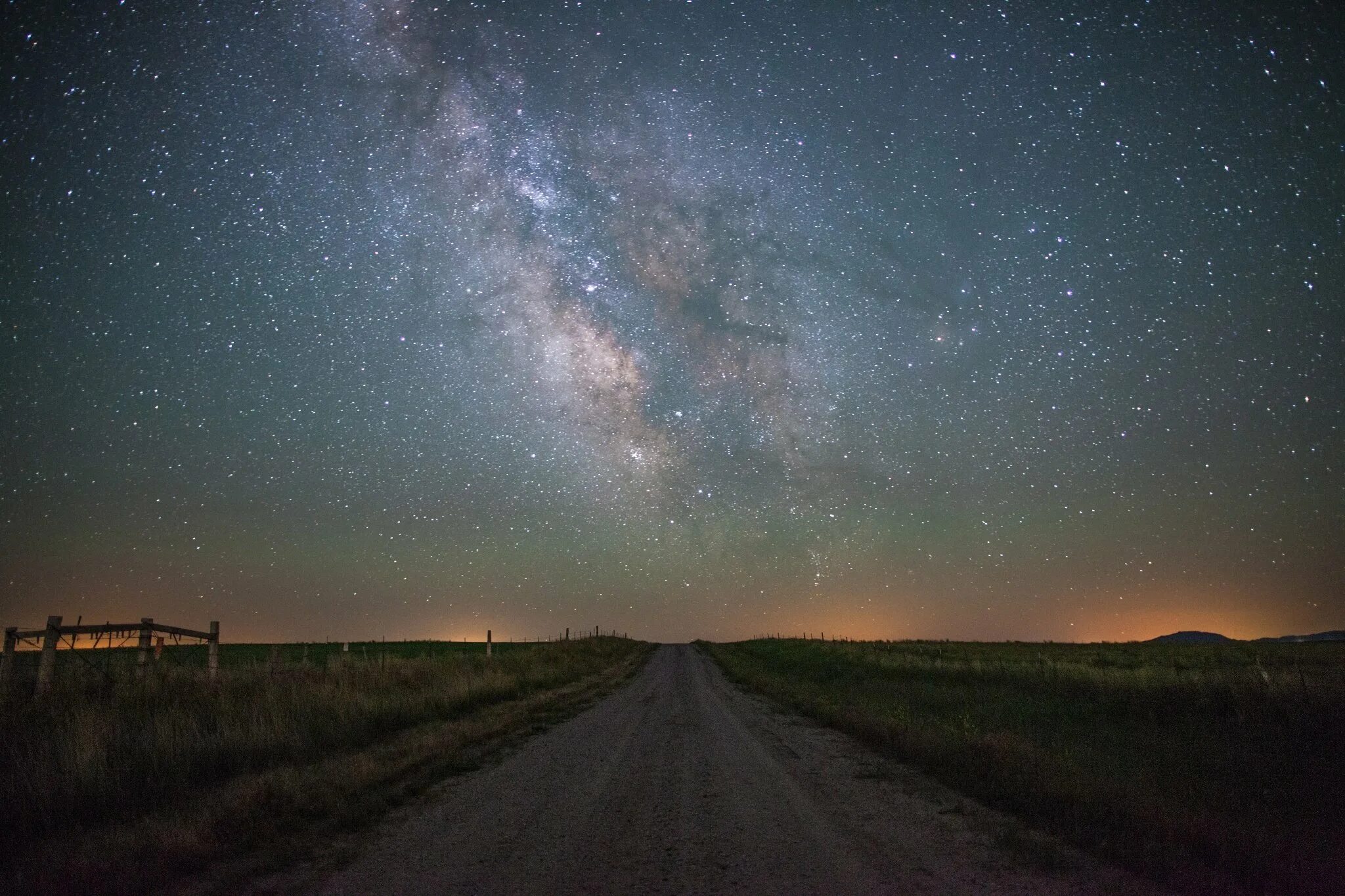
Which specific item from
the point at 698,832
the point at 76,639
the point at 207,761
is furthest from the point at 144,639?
the point at 698,832

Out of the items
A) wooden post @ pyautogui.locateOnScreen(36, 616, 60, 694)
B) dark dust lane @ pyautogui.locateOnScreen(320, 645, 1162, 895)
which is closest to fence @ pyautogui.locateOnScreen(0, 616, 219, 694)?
wooden post @ pyautogui.locateOnScreen(36, 616, 60, 694)

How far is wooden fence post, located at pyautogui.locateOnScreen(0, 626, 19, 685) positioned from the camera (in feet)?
53.6

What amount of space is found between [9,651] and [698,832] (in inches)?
787

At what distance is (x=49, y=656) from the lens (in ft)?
52.0

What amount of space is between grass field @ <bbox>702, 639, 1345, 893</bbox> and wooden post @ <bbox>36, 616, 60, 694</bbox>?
56.1 feet

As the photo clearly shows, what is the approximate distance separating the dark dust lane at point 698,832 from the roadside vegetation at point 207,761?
1081mm

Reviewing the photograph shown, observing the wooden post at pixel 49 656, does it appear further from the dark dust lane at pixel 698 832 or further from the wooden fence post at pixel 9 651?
the dark dust lane at pixel 698 832

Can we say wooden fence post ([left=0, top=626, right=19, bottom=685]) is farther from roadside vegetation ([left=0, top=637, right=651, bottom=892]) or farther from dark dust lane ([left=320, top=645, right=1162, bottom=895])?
dark dust lane ([left=320, top=645, right=1162, bottom=895])

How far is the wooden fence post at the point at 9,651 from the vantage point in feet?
53.6

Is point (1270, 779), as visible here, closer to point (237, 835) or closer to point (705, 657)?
point (237, 835)

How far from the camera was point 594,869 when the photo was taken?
5578mm

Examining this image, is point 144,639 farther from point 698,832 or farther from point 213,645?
point 698,832

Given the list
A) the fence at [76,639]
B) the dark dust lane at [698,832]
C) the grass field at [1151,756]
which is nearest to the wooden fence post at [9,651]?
the fence at [76,639]

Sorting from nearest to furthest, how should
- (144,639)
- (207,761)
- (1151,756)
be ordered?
1. (207,761)
2. (1151,756)
3. (144,639)
